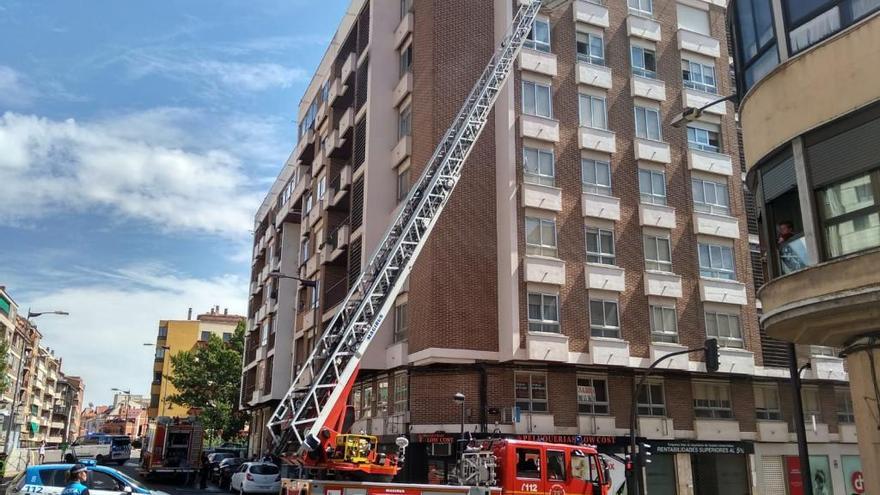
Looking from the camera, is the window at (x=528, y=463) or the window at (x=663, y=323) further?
the window at (x=663, y=323)

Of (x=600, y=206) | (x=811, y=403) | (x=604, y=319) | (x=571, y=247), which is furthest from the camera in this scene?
(x=811, y=403)

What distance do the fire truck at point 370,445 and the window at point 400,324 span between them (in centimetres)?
837

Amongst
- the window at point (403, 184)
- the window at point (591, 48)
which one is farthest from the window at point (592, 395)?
the window at point (591, 48)

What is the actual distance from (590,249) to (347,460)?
58.0ft

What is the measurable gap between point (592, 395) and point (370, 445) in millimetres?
15197

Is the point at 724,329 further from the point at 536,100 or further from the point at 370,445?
Answer: the point at 370,445

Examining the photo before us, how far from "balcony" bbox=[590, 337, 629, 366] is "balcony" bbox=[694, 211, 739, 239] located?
7324 millimetres

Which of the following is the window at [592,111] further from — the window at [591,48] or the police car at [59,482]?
the police car at [59,482]

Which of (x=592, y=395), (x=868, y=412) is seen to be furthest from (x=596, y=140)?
(x=868, y=412)

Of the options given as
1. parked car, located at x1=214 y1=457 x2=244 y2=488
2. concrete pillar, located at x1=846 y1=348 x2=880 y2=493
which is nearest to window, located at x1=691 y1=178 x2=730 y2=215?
concrete pillar, located at x1=846 y1=348 x2=880 y2=493

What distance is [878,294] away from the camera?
10.1m

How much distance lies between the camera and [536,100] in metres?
30.4

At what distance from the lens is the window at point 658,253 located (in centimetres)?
3095

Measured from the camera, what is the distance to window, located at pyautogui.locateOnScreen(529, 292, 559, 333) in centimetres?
2752
